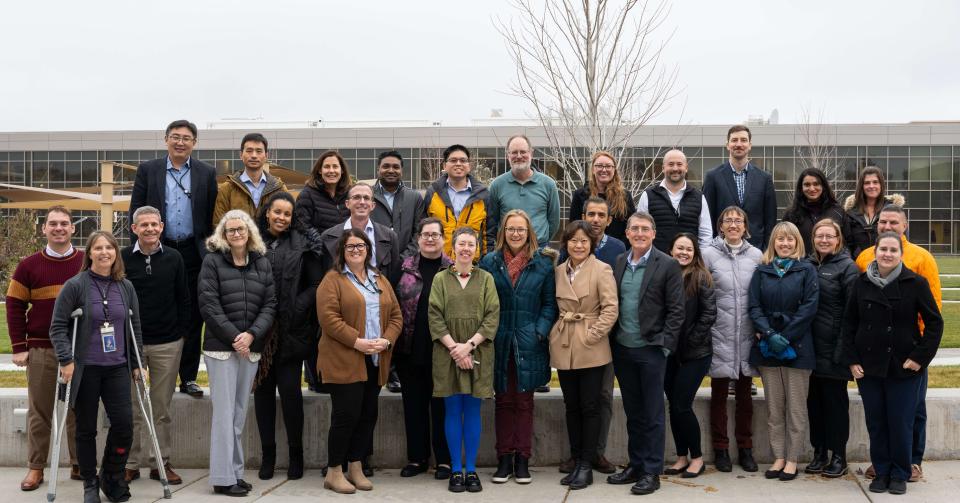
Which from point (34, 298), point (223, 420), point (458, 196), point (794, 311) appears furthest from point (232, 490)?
point (794, 311)

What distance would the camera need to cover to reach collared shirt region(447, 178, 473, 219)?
7.35m

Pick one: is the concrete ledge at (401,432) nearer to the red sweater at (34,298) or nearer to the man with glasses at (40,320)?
the man with glasses at (40,320)

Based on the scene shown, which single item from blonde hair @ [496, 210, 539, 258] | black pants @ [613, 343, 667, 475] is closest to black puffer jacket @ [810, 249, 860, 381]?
black pants @ [613, 343, 667, 475]

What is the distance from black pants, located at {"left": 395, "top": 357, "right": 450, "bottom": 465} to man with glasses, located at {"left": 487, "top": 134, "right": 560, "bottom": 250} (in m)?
1.40

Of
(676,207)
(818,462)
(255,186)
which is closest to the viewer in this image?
(818,462)

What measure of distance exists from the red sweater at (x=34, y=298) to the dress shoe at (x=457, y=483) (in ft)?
10.7

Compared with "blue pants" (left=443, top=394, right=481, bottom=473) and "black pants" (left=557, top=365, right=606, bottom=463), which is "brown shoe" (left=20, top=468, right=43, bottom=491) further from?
"black pants" (left=557, top=365, right=606, bottom=463)

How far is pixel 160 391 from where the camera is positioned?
Answer: 6559 millimetres

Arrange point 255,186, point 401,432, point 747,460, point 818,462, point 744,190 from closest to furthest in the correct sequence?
point 818,462 → point 747,460 → point 401,432 → point 255,186 → point 744,190

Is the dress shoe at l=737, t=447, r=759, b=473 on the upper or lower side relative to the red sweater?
lower

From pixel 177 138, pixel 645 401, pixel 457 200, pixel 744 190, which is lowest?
pixel 645 401


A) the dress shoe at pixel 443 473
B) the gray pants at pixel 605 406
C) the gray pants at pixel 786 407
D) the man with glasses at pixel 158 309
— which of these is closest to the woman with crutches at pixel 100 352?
the man with glasses at pixel 158 309

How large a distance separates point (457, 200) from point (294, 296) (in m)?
1.74

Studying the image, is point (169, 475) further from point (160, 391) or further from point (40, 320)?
point (40, 320)
